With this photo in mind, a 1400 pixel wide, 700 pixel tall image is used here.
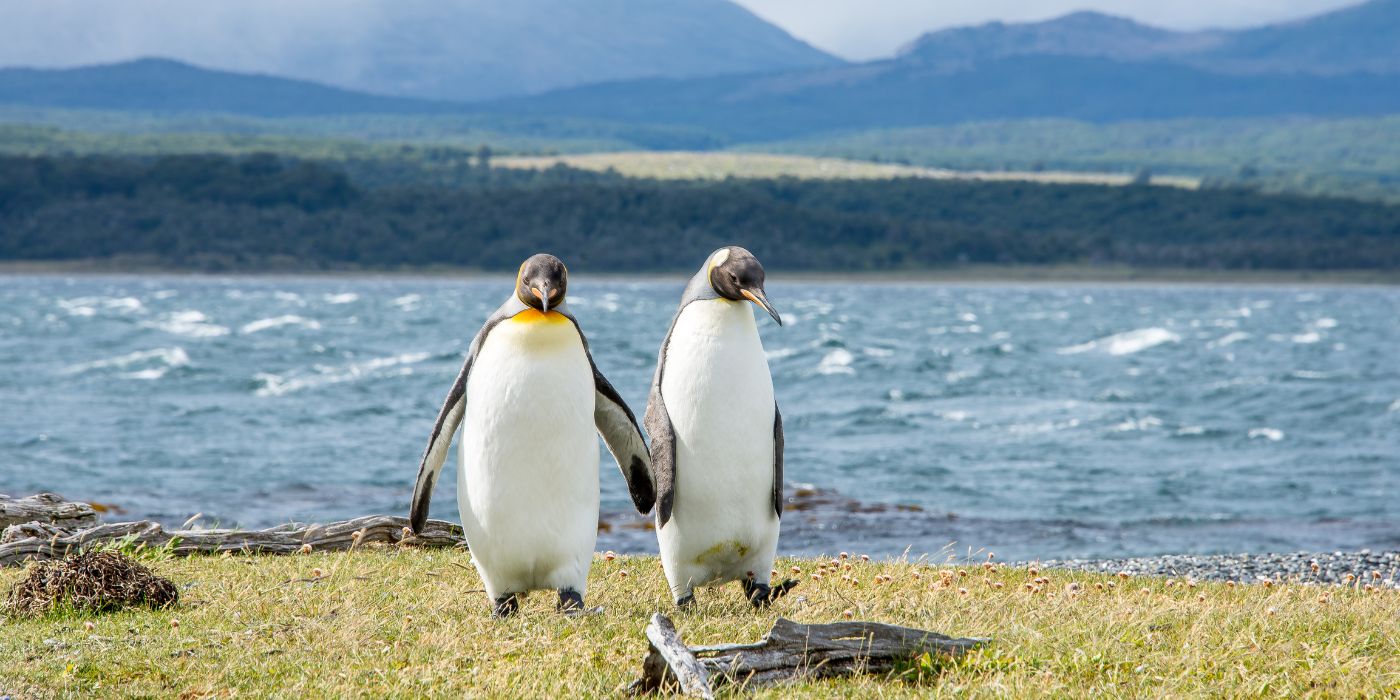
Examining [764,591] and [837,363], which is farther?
[837,363]

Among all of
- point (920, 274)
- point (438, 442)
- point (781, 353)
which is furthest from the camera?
point (920, 274)

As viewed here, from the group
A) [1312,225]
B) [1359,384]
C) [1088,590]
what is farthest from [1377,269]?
[1088,590]

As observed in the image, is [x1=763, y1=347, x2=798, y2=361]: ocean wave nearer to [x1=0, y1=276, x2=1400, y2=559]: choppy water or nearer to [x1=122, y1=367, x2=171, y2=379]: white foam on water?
[x1=0, y1=276, x2=1400, y2=559]: choppy water

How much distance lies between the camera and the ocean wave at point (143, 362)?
4597cm

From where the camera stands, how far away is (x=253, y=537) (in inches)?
420

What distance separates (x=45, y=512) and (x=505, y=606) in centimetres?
460

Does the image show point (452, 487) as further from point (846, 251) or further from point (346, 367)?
point (846, 251)

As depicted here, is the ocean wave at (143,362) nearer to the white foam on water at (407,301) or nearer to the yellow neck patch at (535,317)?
the white foam on water at (407,301)

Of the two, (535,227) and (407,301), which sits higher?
(535,227)

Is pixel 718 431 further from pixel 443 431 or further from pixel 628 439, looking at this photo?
pixel 443 431

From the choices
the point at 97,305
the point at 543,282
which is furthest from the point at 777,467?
the point at 97,305

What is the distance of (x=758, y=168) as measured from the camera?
535ft

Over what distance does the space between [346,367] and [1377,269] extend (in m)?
92.0

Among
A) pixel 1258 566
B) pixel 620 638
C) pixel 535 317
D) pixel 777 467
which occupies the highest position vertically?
pixel 535 317
